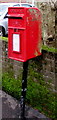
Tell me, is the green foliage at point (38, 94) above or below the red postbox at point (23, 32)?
below

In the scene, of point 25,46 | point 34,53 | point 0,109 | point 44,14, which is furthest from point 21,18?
point 0,109

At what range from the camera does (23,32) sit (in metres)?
3.00

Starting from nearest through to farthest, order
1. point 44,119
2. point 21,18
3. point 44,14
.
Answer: point 21,18 < point 44,119 < point 44,14

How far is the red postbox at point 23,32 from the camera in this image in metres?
2.98

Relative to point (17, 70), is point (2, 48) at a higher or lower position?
higher

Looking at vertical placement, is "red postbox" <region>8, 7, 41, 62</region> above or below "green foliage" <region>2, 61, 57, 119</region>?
above

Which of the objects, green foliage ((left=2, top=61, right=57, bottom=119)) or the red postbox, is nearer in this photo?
the red postbox

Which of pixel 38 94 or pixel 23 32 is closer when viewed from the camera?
pixel 23 32

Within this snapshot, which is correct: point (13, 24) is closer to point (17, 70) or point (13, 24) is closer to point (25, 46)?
point (25, 46)

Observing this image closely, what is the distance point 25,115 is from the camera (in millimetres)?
3625

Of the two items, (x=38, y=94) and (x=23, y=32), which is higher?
(x=23, y=32)

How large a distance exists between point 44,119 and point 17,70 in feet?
3.90

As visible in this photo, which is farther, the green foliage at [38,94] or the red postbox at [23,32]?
the green foliage at [38,94]

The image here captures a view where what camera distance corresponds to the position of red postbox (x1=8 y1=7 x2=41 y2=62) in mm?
2980
